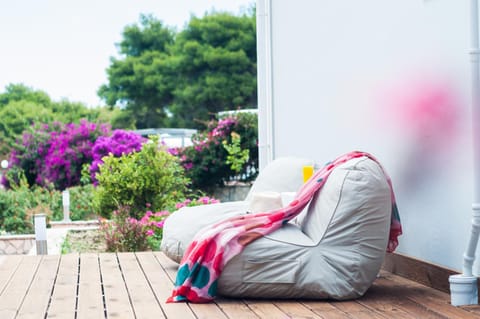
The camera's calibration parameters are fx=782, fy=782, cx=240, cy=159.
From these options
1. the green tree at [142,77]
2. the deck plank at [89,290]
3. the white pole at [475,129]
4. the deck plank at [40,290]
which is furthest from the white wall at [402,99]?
the green tree at [142,77]

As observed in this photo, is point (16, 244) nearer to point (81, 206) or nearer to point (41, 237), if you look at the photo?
point (81, 206)

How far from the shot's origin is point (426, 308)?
146 inches

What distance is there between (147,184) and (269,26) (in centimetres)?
224

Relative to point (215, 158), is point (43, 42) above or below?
above

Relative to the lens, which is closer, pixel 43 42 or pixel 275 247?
pixel 275 247

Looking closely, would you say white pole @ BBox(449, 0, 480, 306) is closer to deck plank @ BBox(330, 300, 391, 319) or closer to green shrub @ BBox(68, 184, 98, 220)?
deck plank @ BBox(330, 300, 391, 319)

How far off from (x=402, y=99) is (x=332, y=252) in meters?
1.17

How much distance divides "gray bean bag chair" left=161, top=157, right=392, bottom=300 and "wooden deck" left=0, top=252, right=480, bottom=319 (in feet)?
0.26

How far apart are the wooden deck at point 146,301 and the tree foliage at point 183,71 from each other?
815 inches

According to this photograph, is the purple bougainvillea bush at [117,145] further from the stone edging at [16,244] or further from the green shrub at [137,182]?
the green shrub at [137,182]

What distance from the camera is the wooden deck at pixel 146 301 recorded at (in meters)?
3.71

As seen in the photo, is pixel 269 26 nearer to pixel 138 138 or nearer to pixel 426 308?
pixel 426 308

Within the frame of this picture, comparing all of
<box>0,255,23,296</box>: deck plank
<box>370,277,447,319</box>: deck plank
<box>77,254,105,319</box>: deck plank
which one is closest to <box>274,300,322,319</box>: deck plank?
<box>370,277,447,319</box>: deck plank

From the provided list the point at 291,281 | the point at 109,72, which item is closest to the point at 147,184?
the point at 291,281
